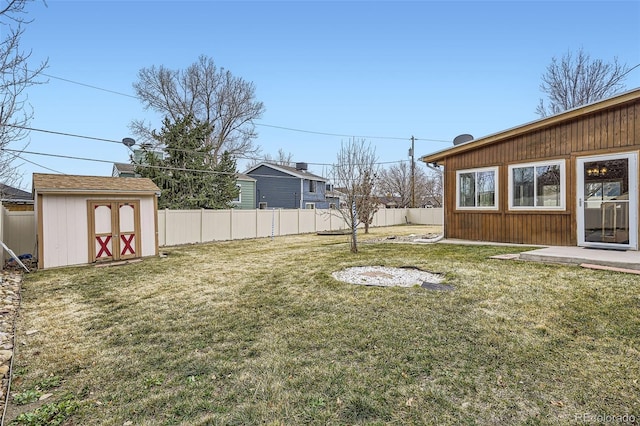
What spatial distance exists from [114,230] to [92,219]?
1.86 ft

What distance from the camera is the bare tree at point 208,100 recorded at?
809 inches

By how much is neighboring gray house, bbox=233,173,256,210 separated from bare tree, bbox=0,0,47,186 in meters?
14.8

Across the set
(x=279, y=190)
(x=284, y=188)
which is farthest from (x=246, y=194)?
(x=284, y=188)

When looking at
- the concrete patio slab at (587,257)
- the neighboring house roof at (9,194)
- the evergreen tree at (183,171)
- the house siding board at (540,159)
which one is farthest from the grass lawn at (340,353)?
the evergreen tree at (183,171)

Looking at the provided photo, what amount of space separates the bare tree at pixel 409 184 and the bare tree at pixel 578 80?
59.3 ft

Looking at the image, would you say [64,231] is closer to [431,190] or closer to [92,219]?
[92,219]

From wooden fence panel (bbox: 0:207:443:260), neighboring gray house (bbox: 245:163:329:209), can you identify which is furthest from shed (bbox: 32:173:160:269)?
neighboring gray house (bbox: 245:163:329:209)

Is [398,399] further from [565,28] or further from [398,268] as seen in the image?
[565,28]

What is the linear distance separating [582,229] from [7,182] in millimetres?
16281

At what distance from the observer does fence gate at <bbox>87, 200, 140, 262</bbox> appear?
8252mm

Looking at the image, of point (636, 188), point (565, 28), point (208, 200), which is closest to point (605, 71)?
point (565, 28)

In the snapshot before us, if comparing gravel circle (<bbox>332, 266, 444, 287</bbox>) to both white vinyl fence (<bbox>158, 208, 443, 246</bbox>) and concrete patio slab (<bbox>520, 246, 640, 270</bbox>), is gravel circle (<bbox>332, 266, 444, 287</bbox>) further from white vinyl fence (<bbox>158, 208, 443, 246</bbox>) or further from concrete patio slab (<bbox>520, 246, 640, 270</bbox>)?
white vinyl fence (<bbox>158, 208, 443, 246</bbox>)

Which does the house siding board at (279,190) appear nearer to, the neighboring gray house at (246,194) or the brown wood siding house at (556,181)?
the neighboring gray house at (246,194)

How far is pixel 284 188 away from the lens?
2412 cm
